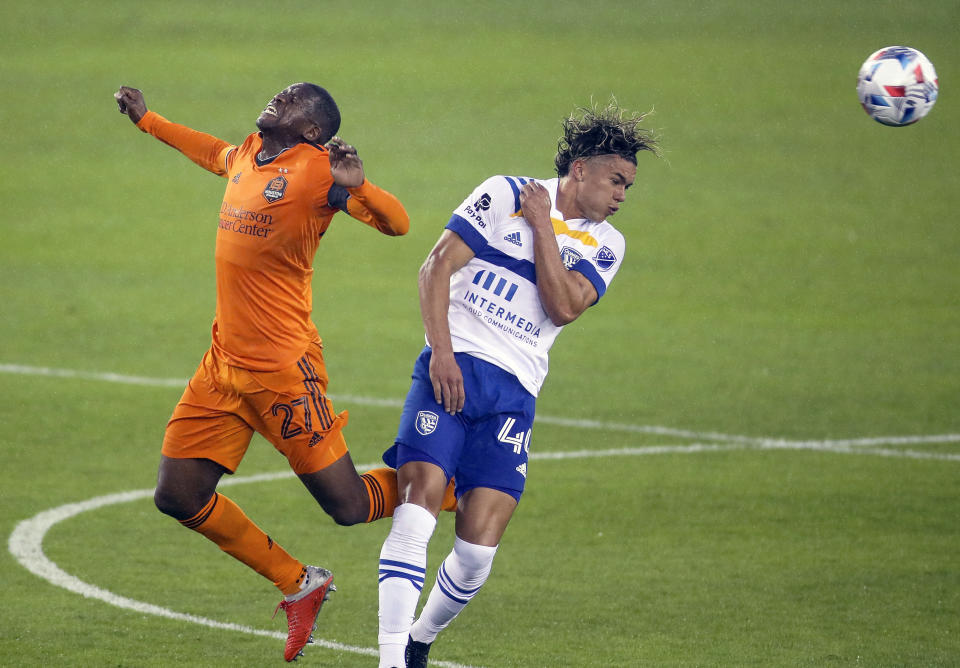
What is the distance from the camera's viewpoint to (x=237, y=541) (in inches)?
270

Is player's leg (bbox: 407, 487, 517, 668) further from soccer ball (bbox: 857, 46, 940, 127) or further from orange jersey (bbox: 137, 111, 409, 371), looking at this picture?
soccer ball (bbox: 857, 46, 940, 127)

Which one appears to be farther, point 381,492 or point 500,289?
point 381,492

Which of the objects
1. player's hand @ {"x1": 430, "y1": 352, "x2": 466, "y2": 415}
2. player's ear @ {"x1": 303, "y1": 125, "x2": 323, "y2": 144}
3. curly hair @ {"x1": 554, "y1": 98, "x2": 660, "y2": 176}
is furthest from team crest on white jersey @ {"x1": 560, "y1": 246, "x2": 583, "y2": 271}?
player's ear @ {"x1": 303, "y1": 125, "x2": 323, "y2": 144}

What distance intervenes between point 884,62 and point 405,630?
512cm

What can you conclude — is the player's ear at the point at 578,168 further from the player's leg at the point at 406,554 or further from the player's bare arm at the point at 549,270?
the player's leg at the point at 406,554

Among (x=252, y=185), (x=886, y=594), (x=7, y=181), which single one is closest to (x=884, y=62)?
(x=886, y=594)

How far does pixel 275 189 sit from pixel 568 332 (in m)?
10.9

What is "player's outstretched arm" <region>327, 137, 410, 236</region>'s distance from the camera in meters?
6.20

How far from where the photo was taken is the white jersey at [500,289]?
6621mm

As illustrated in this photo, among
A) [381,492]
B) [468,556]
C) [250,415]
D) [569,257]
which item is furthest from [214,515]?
[569,257]

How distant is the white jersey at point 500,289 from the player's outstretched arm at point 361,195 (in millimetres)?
367

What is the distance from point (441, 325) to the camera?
6.41 metres

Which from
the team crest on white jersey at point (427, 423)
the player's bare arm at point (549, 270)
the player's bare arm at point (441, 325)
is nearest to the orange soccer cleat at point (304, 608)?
the team crest on white jersey at point (427, 423)

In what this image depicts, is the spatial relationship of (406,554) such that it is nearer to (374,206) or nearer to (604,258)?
(374,206)
